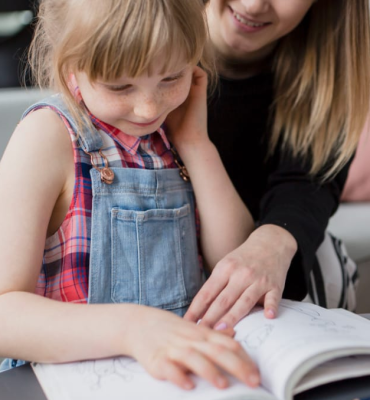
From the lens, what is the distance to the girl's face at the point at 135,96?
721mm

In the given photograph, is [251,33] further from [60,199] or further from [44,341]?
[44,341]

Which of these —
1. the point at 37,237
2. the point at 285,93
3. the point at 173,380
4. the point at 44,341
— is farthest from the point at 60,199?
the point at 285,93

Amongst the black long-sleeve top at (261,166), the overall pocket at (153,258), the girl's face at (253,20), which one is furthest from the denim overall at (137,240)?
the girl's face at (253,20)

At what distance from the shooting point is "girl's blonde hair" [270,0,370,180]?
1.10 m

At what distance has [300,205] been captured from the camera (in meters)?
1.05

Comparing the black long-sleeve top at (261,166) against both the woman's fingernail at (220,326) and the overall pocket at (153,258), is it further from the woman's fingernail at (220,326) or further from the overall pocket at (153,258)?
the woman's fingernail at (220,326)

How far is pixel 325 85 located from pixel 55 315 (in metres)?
0.68

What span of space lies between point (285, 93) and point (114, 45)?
54 cm

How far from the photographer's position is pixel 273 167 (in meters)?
1.22

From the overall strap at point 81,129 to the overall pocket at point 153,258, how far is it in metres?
0.09

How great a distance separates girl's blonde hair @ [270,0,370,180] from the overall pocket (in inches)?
14.0

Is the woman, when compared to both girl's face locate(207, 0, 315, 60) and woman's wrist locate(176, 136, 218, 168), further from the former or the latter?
woman's wrist locate(176, 136, 218, 168)

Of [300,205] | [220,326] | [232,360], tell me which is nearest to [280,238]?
[300,205]

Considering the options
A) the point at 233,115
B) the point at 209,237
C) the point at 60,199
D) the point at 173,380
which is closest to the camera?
the point at 173,380
